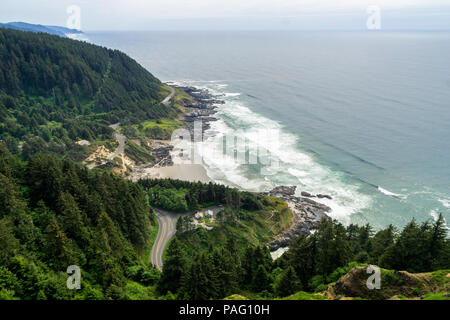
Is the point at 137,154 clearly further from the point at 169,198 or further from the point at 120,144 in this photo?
the point at 169,198

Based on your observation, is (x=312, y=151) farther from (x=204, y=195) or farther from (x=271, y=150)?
(x=204, y=195)

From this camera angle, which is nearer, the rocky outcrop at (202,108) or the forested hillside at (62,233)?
the forested hillside at (62,233)

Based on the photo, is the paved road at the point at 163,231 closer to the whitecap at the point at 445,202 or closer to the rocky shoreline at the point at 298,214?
the rocky shoreline at the point at 298,214

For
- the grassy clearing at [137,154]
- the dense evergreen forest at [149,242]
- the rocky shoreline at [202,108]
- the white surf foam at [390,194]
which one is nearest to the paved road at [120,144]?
the grassy clearing at [137,154]

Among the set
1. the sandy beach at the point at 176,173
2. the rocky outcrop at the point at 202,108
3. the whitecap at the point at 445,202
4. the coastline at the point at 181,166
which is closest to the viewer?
the whitecap at the point at 445,202

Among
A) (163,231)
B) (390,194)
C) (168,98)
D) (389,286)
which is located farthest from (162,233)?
(168,98)

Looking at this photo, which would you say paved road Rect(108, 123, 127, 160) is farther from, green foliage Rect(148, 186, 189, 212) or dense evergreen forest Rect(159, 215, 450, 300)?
dense evergreen forest Rect(159, 215, 450, 300)
